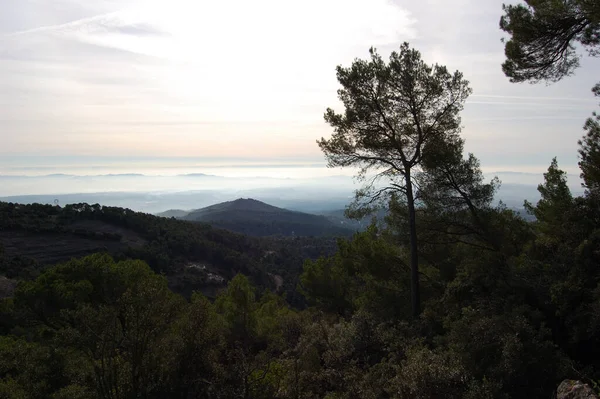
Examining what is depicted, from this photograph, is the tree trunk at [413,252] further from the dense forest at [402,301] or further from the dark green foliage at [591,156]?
the dark green foliage at [591,156]

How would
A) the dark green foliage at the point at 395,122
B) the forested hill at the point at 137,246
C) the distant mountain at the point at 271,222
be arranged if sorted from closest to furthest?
the dark green foliage at the point at 395,122 → the forested hill at the point at 137,246 → the distant mountain at the point at 271,222

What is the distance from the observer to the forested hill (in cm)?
3459

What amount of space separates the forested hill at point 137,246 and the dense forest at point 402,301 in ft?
82.6

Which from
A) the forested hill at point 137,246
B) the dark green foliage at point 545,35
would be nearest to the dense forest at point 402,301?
the dark green foliage at point 545,35

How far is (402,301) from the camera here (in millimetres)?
10008

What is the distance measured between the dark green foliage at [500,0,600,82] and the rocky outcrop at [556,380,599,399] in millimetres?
5965

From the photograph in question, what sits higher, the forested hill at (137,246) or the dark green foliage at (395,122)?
the dark green foliage at (395,122)

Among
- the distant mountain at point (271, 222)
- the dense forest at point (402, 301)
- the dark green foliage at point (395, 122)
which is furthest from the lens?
the distant mountain at point (271, 222)

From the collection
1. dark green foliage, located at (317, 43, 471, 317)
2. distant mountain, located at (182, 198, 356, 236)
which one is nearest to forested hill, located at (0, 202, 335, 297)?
dark green foliage, located at (317, 43, 471, 317)

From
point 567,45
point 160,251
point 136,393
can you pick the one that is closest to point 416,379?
point 136,393

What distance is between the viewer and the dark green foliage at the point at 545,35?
659cm

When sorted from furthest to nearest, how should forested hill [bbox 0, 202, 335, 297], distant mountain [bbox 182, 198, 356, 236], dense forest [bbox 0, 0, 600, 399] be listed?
distant mountain [bbox 182, 198, 356, 236], forested hill [bbox 0, 202, 335, 297], dense forest [bbox 0, 0, 600, 399]

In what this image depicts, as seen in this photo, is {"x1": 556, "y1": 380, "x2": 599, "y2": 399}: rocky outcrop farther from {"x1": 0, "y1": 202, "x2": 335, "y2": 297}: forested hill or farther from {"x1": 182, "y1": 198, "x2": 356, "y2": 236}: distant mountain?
{"x1": 182, "y1": 198, "x2": 356, "y2": 236}: distant mountain

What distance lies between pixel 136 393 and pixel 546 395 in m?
6.05
